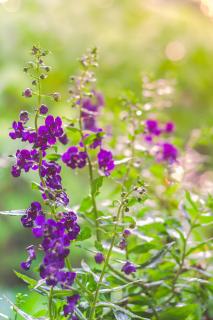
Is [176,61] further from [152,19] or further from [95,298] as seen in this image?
[95,298]

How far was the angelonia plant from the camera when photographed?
75 centimetres

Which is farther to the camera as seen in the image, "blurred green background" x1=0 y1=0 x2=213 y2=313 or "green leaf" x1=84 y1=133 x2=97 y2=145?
"blurred green background" x1=0 y1=0 x2=213 y2=313

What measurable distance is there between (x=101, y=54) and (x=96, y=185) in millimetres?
2205

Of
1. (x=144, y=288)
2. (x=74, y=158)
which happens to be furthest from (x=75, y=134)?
(x=144, y=288)

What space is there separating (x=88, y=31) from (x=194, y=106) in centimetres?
79

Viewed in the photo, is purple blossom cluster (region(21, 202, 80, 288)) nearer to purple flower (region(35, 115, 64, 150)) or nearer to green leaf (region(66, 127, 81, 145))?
purple flower (region(35, 115, 64, 150))

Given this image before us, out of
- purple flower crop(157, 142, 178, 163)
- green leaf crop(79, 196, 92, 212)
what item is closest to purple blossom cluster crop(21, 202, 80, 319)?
green leaf crop(79, 196, 92, 212)

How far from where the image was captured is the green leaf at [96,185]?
89cm

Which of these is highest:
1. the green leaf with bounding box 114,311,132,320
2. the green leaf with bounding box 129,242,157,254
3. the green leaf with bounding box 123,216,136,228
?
the green leaf with bounding box 129,242,157,254

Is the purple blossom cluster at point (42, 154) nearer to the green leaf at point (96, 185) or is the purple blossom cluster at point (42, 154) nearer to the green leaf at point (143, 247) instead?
the green leaf at point (96, 185)

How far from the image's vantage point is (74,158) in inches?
37.7

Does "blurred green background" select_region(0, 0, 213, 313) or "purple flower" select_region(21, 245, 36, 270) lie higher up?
"blurred green background" select_region(0, 0, 213, 313)

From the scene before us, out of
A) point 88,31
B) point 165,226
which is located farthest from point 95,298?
point 88,31

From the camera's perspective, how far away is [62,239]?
0.71 meters
